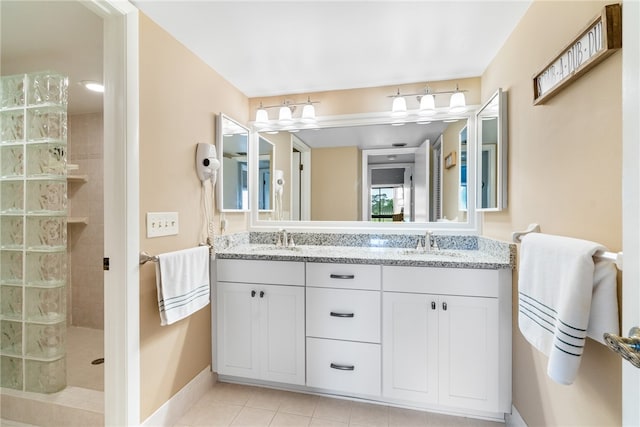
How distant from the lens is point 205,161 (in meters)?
1.75

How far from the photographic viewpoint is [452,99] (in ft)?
6.50

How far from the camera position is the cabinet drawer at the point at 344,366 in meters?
1.62

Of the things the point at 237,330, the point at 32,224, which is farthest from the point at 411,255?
the point at 32,224

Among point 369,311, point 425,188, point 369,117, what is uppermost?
point 369,117

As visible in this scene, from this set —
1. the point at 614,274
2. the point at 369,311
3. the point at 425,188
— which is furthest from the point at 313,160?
the point at 614,274

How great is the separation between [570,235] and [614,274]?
0.26 metres

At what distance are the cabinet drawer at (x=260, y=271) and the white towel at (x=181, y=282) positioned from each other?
0.43 feet

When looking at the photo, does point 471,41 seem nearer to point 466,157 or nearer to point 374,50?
point 374,50

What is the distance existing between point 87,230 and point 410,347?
120 inches

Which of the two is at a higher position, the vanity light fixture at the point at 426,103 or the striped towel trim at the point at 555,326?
the vanity light fixture at the point at 426,103

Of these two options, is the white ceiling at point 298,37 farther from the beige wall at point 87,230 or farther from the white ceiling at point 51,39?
the beige wall at point 87,230

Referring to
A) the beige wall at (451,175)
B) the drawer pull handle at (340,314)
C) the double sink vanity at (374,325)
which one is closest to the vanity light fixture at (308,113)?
the beige wall at (451,175)
